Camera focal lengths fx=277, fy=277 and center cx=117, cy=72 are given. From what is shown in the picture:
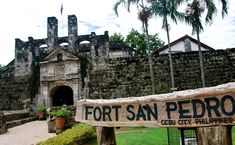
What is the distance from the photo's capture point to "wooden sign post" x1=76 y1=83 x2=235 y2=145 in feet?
8.16

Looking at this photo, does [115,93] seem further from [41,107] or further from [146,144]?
[146,144]

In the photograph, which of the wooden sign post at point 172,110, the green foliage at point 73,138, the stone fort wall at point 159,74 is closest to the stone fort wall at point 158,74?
the stone fort wall at point 159,74

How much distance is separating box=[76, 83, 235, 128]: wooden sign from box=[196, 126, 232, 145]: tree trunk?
0.07m

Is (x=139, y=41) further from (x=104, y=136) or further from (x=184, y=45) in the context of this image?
(x=104, y=136)

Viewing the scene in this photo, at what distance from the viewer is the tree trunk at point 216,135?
251 cm

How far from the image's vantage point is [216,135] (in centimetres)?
254

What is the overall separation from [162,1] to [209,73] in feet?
17.1

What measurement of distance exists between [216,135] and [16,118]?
1413cm

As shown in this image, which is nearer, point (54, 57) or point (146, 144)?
point (146, 144)

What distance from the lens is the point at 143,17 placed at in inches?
566

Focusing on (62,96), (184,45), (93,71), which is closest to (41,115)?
(62,96)

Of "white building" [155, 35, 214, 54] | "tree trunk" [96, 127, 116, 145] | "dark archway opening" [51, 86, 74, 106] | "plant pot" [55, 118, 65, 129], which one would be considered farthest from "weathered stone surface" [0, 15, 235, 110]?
"tree trunk" [96, 127, 116, 145]

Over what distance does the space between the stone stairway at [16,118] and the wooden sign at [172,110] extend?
1060cm

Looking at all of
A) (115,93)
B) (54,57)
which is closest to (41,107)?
(54,57)
